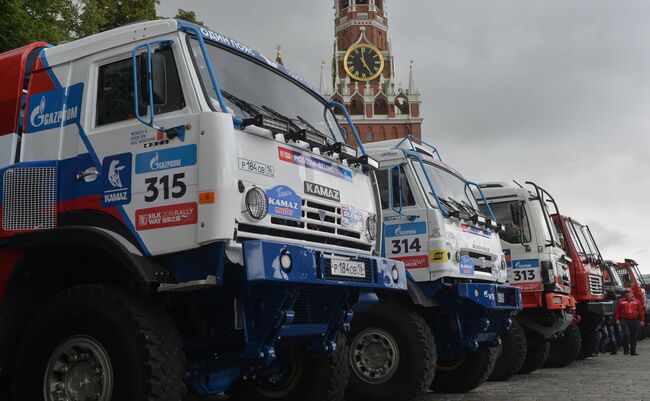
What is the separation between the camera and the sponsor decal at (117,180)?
210 inches

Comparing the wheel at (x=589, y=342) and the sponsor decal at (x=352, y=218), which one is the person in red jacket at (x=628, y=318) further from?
the sponsor decal at (x=352, y=218)

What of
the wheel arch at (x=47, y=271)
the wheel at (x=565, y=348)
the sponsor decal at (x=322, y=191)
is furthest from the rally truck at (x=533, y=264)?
the wheel arch at (x=47, y=271)

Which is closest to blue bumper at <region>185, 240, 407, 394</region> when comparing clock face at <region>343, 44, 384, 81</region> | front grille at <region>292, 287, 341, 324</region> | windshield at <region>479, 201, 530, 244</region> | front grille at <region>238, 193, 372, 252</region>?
front grille at <region>292, 287, 341, 324</region>

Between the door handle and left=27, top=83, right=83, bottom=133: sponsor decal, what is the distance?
1.49 feet

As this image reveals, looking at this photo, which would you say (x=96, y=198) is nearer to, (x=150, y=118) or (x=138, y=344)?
(x=150, y=118)

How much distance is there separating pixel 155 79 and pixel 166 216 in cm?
101

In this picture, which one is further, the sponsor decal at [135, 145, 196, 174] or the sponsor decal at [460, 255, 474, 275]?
the sponsor decal at [460, 255, 474, 275]

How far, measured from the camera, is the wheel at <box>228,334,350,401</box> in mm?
6301

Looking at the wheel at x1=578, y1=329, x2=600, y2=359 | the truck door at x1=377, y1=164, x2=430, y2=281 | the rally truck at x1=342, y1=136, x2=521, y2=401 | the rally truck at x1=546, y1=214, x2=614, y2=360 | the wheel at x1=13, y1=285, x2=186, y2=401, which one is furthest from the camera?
the wheel at x1=578, y1=329, x2=600, y2=359

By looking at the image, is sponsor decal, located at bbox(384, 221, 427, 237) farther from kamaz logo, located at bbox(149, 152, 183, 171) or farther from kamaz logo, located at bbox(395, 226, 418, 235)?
kamaz logo, located at bbox(149, 152, 183, 171)

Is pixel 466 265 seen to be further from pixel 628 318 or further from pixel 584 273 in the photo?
pixel 628 318

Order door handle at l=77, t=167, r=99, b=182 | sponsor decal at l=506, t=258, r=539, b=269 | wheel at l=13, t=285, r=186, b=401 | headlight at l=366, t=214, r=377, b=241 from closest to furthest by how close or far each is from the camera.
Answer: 1. wheel at l=13, t=285, r=186, b=401
2. door handle at l=77, t=167, r=99, b=182
3. headlight at l=366, t=214, r=377, b=241
4. sponsor decal at l=506, t=258, r=539, b=269

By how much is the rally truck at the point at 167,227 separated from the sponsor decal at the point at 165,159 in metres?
0.01

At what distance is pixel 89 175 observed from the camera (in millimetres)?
5570
